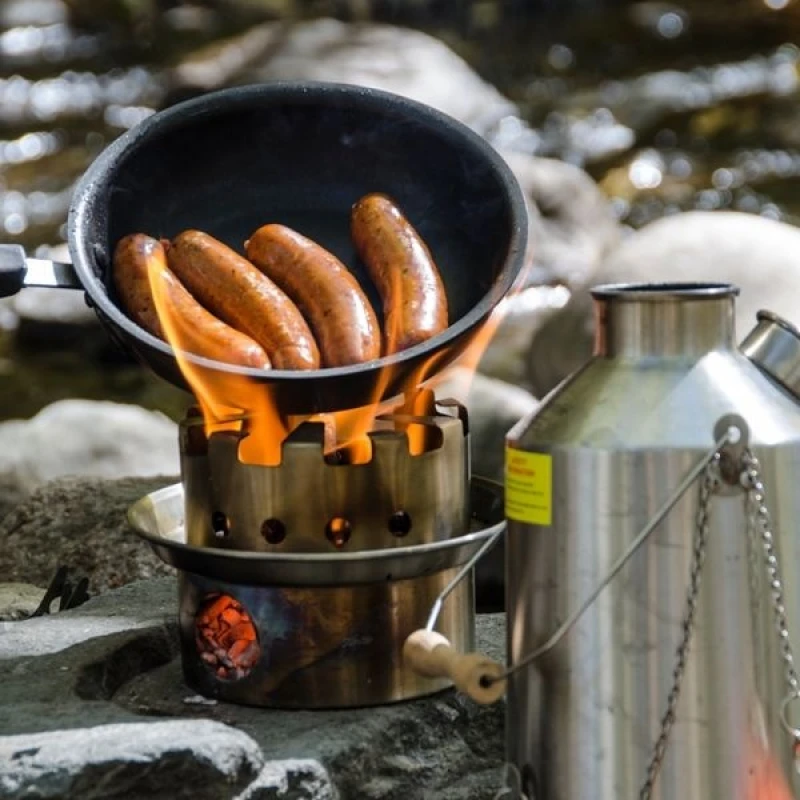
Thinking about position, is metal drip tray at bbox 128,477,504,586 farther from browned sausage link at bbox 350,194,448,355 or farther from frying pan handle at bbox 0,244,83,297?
frying pan handle at bbox 0,244,83,297

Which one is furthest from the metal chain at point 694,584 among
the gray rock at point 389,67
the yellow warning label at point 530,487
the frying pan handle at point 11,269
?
the gray rock at point 389,67

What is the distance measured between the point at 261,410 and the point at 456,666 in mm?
780

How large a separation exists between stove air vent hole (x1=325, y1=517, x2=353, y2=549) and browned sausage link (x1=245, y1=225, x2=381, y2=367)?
37cm

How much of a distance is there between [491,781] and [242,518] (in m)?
0.80

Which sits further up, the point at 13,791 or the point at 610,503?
the point at 610,503

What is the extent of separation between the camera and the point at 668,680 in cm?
293

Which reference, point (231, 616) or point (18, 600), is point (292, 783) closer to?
point (231, 616)

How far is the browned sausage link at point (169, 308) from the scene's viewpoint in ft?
11.7

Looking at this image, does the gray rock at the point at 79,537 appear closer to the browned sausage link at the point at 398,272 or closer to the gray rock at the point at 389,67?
the browned sausage link at the point at 398,272

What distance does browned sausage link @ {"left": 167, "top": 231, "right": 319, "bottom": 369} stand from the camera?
361cm

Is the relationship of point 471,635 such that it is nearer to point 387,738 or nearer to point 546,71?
point 387,738

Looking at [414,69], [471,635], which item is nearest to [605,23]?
[414,69]

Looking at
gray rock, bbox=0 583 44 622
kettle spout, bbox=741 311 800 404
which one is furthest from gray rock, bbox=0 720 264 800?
gray rock, bbox=0 583 44 622

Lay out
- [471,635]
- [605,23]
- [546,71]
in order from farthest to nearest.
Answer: [605,23], [546,71], [471,635]
